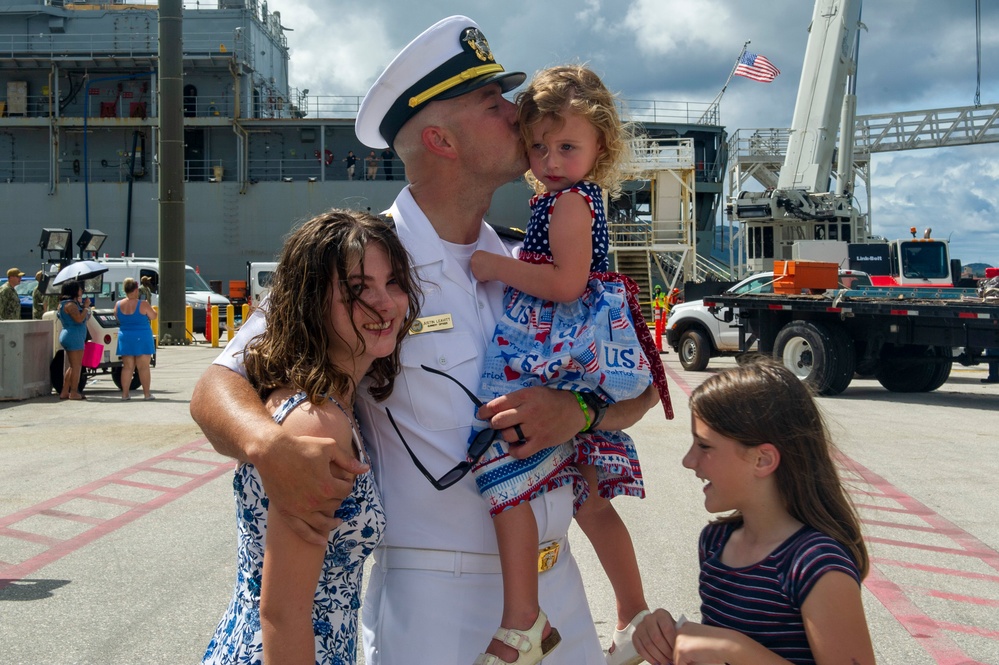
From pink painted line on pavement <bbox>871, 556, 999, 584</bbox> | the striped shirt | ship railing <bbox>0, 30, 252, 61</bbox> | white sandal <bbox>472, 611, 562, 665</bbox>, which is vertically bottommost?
pink painted line on pavement <bbox>871, 556, 999, 584</bbox>

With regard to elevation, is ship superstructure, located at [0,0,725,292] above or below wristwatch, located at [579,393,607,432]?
above

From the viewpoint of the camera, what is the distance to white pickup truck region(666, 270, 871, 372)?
17.8 meters

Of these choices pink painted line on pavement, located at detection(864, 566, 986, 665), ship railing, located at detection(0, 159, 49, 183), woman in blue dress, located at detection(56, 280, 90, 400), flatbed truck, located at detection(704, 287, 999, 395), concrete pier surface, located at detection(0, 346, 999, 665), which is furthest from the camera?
ship railing, located at detection(0, 159, 49, 183)

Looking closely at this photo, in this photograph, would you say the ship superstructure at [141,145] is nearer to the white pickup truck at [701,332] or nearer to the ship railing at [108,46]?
the ship railing at [108,46]

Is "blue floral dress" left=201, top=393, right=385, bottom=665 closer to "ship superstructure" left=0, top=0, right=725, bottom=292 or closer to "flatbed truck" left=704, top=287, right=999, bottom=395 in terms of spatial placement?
"flatbed truck" left=704, top=287, right=999, bottom=395

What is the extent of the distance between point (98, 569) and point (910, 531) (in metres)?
5.28

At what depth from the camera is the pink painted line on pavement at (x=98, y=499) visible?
5.80m

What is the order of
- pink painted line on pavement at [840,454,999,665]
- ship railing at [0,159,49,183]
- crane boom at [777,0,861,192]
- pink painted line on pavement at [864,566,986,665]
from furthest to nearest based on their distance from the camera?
ship railing at [0,159,49,183] → crane boom at [777,0,861,192] → pink painted line on pavement at [840,454,999,665] → pink painted line on pavement at [864,566,986,665]

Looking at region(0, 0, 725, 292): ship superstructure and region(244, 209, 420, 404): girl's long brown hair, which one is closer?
region(244, 209, 420, 404): girl's long brown hair

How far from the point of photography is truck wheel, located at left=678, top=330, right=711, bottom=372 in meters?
17.8

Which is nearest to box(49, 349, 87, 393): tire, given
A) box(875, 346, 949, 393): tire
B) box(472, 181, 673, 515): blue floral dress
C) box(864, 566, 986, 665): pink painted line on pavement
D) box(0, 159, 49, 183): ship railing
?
box(875, 346, 949, 393): tire

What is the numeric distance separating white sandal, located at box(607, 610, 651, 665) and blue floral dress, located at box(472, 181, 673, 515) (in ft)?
1.33

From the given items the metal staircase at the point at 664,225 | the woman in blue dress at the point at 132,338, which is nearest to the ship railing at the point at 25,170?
the metal staircase at the point at 664,225

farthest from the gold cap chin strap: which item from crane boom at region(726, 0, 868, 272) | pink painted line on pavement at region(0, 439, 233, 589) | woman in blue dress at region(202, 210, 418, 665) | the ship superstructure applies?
the ship superstructure
